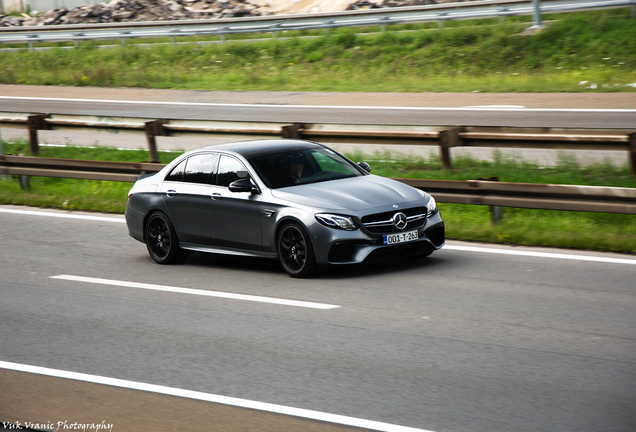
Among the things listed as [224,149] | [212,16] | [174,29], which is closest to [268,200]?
[224,149]

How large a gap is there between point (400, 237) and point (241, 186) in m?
1.89

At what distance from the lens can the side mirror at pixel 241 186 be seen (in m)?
9.45

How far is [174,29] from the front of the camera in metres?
32.7

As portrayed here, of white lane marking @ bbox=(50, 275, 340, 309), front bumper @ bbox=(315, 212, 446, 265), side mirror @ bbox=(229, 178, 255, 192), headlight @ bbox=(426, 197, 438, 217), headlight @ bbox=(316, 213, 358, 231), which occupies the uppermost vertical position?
side mirror @ bbox=(229, 178, 255, 192)

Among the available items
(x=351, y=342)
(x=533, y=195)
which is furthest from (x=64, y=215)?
(x=351, y=342)

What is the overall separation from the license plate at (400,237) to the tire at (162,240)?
9.47ft

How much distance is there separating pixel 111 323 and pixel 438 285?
10.4 ft

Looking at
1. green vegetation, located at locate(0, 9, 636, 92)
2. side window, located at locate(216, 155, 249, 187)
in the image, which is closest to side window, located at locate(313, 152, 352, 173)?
side window, located at locate(216, 155, 249, 187)

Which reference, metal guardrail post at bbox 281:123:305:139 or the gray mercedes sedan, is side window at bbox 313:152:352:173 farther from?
metal guardrail post at bbox 281:123:305:139

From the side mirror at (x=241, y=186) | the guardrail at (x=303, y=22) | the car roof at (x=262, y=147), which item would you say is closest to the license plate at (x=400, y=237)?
the side mirror at (x=241, y=186)

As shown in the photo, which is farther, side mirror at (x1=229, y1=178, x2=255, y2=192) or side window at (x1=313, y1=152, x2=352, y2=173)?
side window at (x1=313, y1=152, x2=352, y2=173)

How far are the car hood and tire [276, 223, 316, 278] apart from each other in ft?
1.06

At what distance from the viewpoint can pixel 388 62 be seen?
27047 millimetres

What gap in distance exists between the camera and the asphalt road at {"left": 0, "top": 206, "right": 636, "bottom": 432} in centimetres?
539
